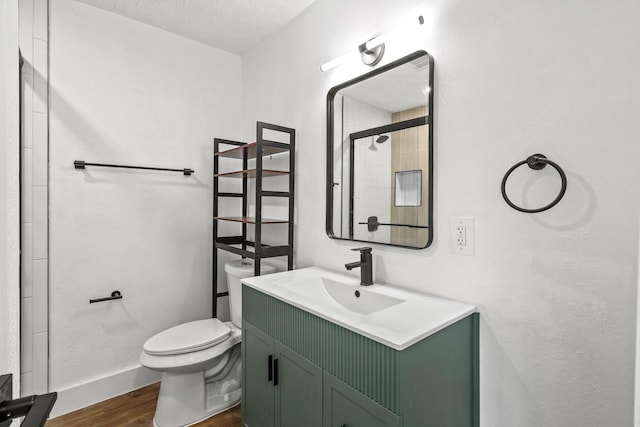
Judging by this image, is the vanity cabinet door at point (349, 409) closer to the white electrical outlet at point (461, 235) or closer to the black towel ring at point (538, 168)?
the white electrical outlet at point (461, 235)

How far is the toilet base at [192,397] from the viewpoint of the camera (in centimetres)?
177

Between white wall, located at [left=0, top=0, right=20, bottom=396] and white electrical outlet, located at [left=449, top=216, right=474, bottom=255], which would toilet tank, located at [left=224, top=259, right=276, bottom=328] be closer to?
white electrical outlet, located at [left=449, top=216, right=474, bottom=255]

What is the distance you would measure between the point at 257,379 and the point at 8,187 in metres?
1.24

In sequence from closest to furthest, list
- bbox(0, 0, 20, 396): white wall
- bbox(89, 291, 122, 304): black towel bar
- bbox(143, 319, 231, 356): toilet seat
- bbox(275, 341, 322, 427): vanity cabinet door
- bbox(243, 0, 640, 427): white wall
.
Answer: bbox(0, 0, 20, 396): white wall < bbox(243, 0, 640, 427): white wall < bbox(275, 341, 322, 427): vanity cabinet door < bbox(143, 319, 231, 356): toilet seat < bbox(89, 291, 122, 304): black towel bar

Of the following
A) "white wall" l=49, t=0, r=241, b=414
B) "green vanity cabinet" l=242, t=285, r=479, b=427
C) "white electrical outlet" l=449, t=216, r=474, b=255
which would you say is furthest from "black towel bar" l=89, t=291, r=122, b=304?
"white electrical outlet" l=449, t=216, r=474, b=255

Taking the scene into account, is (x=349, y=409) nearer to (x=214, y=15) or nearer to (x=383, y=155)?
(x=383, y=155)

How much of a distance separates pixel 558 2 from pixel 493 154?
1.59ft

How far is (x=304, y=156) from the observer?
6.56 feet

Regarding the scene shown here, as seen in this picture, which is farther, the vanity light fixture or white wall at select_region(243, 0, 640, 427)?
the vanity light fixture

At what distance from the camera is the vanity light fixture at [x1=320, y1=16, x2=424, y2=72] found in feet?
4.58

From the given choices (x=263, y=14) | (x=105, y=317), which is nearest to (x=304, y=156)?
(x=263, y=14)

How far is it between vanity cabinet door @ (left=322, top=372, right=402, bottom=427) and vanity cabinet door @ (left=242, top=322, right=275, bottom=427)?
0.36 metres

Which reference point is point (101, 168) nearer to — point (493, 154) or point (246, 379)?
point (246, 379)

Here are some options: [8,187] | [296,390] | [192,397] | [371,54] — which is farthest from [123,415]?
[371,54]
